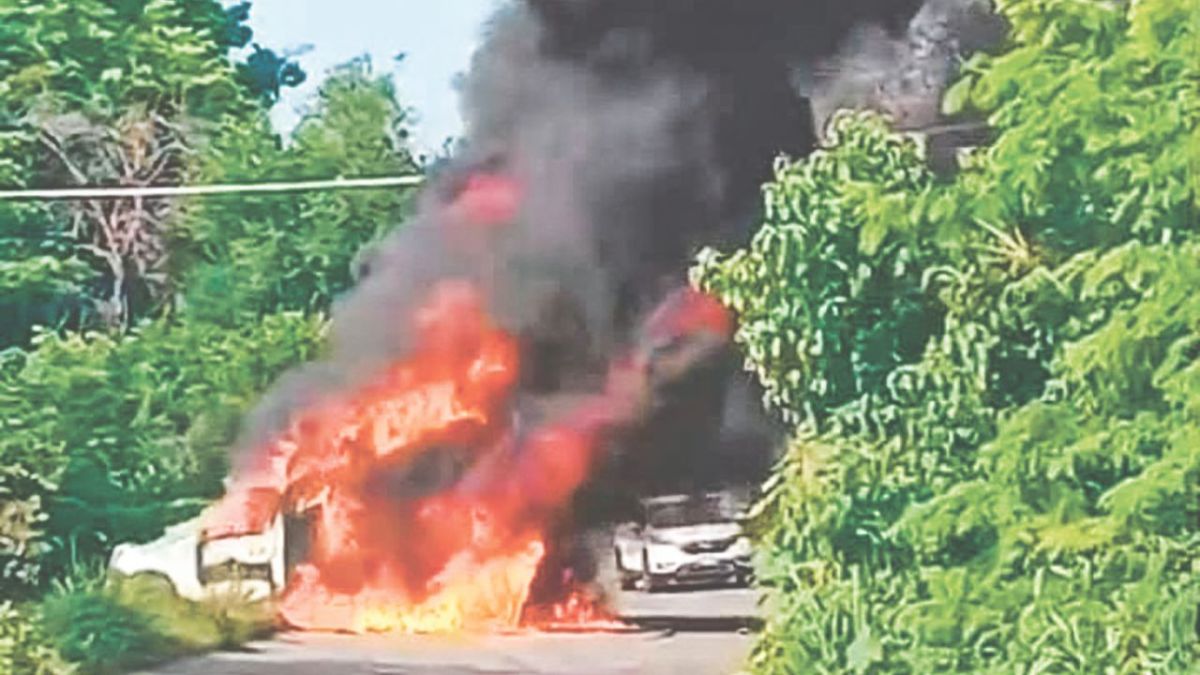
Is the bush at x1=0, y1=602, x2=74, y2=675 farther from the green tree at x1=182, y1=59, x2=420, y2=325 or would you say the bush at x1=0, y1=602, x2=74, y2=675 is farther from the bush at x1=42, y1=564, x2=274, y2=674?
the green tree at x1=182, y1=59, x2=420, y2=325

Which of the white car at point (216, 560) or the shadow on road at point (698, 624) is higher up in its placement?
the white car at point (216, 560)

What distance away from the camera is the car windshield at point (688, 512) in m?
3.39

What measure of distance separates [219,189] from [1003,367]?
3.58 feet

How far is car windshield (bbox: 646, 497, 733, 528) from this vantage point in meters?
3.39

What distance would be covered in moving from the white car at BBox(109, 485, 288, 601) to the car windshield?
50 centimetres

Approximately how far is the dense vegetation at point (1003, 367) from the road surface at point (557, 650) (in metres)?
0.07

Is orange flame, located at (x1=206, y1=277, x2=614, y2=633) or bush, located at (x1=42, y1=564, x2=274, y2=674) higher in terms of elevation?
orange flame, located at (x1=206, y1=277, x2=614, y2=633)

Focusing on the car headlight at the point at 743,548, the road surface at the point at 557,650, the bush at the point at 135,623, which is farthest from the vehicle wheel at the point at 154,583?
the car headlight at the point at 743,548

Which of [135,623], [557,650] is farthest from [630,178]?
[135,623]

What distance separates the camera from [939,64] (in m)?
3.40

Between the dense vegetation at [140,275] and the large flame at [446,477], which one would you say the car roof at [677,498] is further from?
the dense vegetation at [140,275]

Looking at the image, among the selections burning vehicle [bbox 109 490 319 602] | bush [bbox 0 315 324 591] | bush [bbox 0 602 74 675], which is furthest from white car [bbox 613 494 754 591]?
bush [bbox 0 602 74 675]

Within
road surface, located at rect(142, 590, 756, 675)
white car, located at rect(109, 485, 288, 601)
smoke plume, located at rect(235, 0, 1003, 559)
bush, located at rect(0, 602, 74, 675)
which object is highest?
smoke plume, located at rect(235, 0, 1003, 559)

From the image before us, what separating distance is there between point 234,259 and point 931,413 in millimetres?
968
